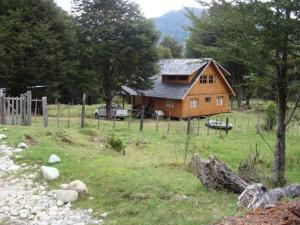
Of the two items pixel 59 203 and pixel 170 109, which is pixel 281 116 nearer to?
pixel 59 203

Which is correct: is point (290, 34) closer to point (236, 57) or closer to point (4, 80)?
point (236, 57)

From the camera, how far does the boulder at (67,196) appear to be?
8.53 metres

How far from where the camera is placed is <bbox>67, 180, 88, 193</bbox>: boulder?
8.76 meters

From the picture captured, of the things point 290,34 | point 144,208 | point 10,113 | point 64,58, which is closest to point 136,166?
point 144,208

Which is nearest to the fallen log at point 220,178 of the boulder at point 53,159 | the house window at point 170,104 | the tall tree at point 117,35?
the boulder at point 53,159

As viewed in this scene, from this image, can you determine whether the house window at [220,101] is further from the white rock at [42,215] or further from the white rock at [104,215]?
the white rock at [42,215]

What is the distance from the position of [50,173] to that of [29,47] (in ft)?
68.2

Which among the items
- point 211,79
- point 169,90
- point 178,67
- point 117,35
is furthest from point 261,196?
point 211,79

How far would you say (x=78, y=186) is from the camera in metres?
8.85

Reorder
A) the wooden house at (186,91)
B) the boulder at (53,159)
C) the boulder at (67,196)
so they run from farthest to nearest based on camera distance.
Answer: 1. the wooden house at (186,91)
2. the boulder at (53,159)
3. the boulder at (67,196)

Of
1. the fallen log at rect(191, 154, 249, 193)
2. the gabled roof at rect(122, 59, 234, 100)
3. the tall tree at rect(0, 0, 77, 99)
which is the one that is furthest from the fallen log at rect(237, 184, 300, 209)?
the gabled roof at rect(122, 59, 234, 100)

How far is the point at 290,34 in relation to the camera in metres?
9.62

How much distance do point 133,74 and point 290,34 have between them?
2670 centimetres

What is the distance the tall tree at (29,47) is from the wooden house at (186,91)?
1008 cm
